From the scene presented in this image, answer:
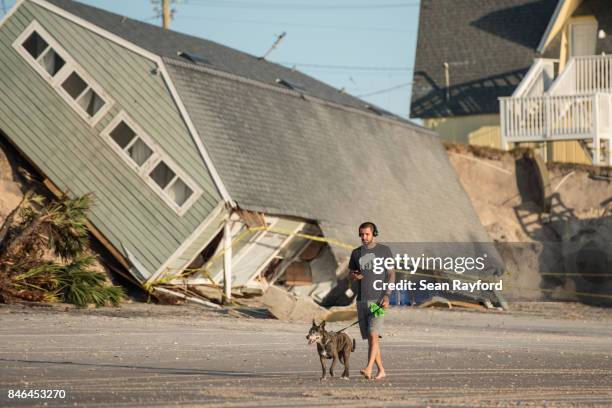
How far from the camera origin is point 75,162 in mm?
26812

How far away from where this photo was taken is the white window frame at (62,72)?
2673 cm

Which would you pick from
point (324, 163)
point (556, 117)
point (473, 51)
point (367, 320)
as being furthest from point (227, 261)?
point (473, 51)

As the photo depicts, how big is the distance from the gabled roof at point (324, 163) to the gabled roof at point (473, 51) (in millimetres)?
11438

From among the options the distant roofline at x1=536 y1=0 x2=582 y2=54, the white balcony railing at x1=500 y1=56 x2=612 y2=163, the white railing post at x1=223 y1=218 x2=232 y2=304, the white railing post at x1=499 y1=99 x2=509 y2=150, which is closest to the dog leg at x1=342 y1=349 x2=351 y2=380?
the white railing post at x1=223 y1=218 x2=232 y2=304

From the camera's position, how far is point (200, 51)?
103 feet

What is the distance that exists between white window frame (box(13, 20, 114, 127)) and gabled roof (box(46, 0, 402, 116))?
777mm

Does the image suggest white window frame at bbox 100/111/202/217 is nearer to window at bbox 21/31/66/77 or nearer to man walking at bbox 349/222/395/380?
window at bbox 21/31/66/77

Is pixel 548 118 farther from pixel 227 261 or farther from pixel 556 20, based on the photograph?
pixel 227 261

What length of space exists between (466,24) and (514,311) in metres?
21.5

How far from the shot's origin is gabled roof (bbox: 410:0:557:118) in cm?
4738

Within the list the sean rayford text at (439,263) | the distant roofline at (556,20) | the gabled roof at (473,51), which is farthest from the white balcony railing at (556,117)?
the sean rayford text at (439,263)

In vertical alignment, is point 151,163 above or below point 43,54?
below

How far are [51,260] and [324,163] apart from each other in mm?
7412

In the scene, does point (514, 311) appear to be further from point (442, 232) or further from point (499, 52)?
point (499, 52)
